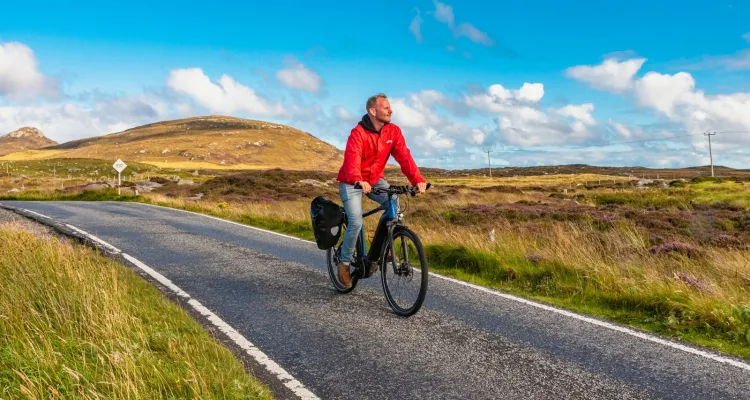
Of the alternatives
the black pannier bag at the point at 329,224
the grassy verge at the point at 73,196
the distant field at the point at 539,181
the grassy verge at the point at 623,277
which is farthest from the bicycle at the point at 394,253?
the distant field at the point at 539,181

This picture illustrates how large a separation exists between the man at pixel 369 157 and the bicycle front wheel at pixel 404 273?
0.53 metres

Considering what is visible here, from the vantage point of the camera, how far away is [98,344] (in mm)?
4387

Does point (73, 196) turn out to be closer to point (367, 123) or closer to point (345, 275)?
point (345, 275)

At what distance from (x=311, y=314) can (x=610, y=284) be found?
418 centimetres

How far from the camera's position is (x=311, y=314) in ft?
20.7

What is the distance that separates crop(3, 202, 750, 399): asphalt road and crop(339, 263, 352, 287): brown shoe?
0.21 m

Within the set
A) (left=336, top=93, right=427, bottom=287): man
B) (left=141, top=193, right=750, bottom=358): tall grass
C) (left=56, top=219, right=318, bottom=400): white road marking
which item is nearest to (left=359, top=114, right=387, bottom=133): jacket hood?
(left=336, top=93, right=427, bottom=287): man

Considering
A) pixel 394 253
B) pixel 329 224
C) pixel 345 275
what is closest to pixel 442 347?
pixel 394 253

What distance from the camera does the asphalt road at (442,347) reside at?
416 centimetres

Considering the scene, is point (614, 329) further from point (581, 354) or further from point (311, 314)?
point (311, 314)

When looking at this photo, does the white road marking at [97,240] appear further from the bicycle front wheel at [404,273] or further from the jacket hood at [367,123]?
the jacket hood at [367,123]

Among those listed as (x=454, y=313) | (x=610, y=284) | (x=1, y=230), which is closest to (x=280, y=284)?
(x=454, y=313)

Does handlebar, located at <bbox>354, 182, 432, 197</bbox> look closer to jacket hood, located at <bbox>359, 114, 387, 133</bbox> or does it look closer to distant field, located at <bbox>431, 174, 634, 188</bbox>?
jacket hood, located at <bbox>359, 114, 387, 133</bbox>

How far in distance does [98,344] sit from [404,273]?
326 centimetres
